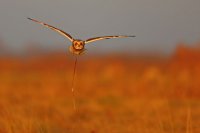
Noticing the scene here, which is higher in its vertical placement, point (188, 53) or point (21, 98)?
point (188, 53)

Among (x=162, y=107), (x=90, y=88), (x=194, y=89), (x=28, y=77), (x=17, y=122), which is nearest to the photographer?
(x=17, y=122)

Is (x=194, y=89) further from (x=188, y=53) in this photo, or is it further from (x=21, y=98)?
(x=21, y=98)

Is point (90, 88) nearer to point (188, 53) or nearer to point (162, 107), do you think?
point (188, 53)

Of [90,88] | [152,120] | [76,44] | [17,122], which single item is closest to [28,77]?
[90,88]

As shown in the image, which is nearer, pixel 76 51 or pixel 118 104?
pixel 76 51

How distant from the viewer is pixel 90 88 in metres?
19.9

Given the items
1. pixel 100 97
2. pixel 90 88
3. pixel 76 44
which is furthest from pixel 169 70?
pixel 76 44

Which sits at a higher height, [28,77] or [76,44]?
[76,44]

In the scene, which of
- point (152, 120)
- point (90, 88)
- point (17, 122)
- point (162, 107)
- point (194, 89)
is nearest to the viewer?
point (17, 122)

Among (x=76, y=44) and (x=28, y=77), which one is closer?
(x=76, y=44)

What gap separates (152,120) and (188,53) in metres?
8.56

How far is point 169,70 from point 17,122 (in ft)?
40.2

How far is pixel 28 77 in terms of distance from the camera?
95.8 feet

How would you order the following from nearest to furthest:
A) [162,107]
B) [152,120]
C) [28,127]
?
1. [28,127]
2. [152,120]
3. [162,107]
